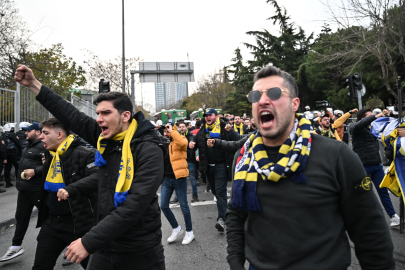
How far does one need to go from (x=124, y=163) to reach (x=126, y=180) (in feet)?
0.43

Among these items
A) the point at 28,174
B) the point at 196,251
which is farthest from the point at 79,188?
the point at 196,251

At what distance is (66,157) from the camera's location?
3.33m

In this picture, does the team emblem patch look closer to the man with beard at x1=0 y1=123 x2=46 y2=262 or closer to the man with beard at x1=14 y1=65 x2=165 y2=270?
the man with beard at x1=14 y1=65 x2=165 y2=270

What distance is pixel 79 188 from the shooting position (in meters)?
3.02

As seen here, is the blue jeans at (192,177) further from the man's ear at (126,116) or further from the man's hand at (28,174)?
the man's ear at (126,116)

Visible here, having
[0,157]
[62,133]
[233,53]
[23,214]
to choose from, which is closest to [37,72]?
[0,157]

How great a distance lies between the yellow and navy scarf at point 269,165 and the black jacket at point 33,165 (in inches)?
146

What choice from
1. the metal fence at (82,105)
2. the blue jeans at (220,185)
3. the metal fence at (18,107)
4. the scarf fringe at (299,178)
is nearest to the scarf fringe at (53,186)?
the scarf fringe at (299,178)

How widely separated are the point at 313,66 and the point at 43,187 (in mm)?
27533

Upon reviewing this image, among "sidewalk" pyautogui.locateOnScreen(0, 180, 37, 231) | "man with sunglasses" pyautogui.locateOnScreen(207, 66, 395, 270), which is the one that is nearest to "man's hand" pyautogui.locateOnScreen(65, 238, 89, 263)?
"man with sunglasses" pyautogui.locateOnScreen(207, 66, 395, 270)

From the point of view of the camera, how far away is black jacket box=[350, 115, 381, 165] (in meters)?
5.64

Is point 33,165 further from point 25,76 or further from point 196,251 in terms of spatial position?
Answer: point 196,251

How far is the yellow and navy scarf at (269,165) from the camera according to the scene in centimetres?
152

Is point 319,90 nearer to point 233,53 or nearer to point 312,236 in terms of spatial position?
point 233,53
